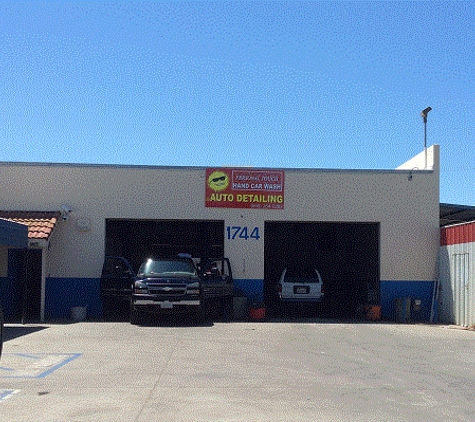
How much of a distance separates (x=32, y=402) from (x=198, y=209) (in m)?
14.5

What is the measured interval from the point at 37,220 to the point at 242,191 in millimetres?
6689

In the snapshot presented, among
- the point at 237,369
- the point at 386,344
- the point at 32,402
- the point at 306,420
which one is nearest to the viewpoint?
the point at 306,420

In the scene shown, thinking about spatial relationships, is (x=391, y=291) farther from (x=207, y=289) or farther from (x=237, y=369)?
(x=237, y=369)

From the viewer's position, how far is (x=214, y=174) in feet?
74.1

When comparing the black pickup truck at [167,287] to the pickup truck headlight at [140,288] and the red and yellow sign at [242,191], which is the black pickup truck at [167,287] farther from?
the red and yellow sign at [242,191]

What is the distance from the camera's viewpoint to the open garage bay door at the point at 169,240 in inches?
1121

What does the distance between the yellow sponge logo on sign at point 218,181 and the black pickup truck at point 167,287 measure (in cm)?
247

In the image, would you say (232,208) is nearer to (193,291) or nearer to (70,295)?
(193,291)

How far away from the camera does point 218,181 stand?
22.6m

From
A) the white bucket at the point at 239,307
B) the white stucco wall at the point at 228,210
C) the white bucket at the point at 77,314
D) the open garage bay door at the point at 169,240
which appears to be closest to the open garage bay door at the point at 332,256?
the white stucco wall at the point at 228,210

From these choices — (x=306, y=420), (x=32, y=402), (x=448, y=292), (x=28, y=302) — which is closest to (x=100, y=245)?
(x=28, y=302)

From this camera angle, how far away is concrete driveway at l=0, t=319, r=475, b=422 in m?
7.89

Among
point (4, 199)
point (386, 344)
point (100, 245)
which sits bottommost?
point (386, 344)

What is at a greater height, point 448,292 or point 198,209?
point 198,209
